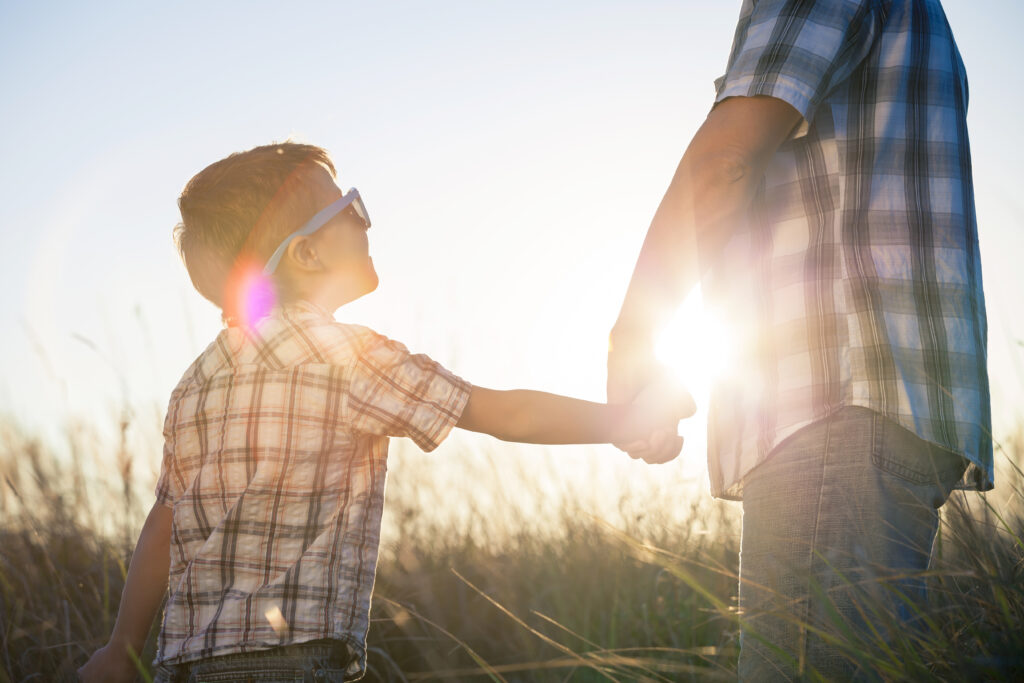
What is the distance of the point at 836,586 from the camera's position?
4.02ft

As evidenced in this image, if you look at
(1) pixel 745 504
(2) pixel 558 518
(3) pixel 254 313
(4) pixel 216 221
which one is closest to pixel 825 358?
(1) pixel 745 504

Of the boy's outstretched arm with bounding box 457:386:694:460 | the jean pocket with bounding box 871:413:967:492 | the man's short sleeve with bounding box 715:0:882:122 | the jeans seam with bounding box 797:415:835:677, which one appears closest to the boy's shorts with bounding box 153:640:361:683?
the boy's outstretched arm with bounding box 457:386:694:460

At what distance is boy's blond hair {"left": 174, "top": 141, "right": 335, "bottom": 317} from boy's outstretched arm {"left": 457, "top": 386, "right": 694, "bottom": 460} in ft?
2.19

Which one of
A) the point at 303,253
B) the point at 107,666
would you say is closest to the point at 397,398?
the point at 303,253

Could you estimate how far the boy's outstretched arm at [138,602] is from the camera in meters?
1.89

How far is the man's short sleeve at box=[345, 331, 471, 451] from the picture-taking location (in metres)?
1.69

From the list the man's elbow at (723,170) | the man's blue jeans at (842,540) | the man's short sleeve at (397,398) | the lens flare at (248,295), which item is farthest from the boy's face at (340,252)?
the man's blue jeans at (842,540)

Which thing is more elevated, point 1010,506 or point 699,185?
point 699,185

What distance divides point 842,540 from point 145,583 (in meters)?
1.59

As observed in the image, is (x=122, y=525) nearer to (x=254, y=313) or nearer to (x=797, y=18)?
(x=254, y=313)

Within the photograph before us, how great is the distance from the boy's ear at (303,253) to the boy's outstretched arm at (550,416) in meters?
0.51

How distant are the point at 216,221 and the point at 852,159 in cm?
148

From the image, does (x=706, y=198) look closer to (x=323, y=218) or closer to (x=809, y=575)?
(x=809, y=575)

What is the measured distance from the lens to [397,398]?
1698mm
